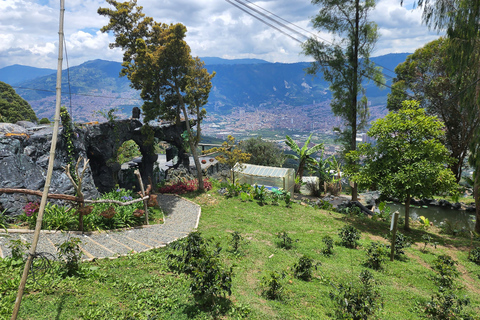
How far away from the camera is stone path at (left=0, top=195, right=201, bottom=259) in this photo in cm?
643

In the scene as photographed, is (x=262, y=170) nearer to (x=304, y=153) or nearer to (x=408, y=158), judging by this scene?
(x=304, y=153)

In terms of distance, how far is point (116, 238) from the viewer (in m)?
8.02

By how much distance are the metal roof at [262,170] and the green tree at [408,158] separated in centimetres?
629

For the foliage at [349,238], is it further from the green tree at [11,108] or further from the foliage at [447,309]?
the green tree at [11,108]

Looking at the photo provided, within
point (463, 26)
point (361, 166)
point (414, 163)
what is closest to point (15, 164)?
point (361, 166)

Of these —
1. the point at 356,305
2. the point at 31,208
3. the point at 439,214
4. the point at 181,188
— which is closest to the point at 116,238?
the point at 31,208

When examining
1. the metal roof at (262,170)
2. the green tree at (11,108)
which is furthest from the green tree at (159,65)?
the green tree at (11,108)

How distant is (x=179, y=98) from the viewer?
14227 mm

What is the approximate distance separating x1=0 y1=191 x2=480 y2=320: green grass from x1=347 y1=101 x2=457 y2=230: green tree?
2208 mm

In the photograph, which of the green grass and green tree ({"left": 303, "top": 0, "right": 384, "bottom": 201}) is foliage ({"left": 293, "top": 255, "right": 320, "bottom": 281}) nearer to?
the green grass

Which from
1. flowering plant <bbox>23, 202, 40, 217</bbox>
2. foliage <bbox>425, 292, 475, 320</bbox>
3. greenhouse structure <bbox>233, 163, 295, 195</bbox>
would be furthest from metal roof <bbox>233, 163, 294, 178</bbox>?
foliage <bbox>425, 292, 475, 320</bbox>

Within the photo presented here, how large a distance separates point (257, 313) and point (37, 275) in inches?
158

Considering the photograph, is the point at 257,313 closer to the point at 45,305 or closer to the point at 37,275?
the point at 45,305

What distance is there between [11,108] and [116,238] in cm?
3157
